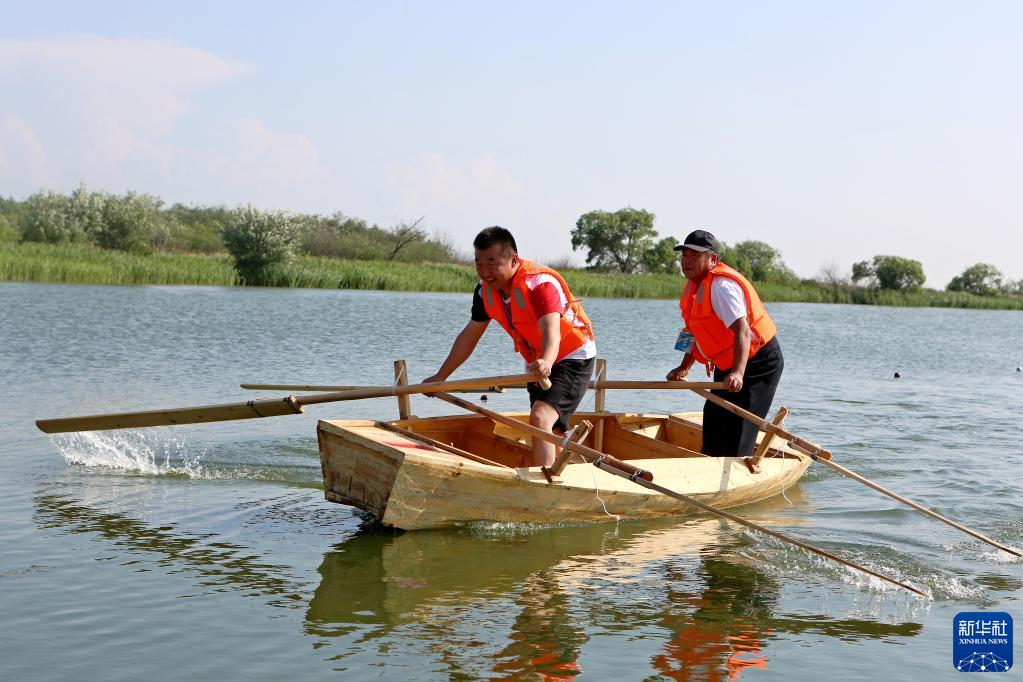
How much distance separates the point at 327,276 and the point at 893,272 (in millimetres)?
36791

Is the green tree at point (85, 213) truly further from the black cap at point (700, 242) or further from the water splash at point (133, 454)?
the black cap at point (700, 242)

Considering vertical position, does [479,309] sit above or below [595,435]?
above

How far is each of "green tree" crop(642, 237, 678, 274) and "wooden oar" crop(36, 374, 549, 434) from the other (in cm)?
7241

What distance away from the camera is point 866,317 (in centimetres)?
4309

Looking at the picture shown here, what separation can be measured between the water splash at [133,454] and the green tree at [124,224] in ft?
132

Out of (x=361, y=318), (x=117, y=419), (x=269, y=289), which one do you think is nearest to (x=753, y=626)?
(x=117, y=419)

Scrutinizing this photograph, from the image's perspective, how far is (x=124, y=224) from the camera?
48250 mm

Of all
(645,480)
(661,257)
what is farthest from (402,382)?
(661,257)

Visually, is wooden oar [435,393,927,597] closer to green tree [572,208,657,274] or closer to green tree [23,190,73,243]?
green tree [23,190,73,243]

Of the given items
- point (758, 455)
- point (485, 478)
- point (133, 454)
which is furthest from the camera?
point (133, 454)

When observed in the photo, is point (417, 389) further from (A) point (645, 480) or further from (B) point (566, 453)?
(A) point (645, 480)

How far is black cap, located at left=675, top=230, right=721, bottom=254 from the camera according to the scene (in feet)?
24.0

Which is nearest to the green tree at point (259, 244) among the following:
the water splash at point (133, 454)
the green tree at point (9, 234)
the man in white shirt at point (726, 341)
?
the green tree at point (9, 234)

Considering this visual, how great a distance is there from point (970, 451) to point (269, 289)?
30.5 metres
